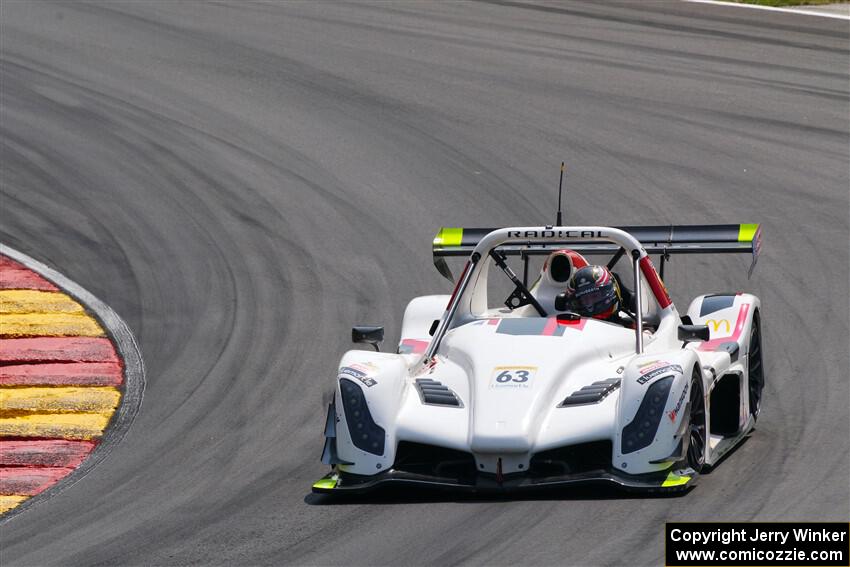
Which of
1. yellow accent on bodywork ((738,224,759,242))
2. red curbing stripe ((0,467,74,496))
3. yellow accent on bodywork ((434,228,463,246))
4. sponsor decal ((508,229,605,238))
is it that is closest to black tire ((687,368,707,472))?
sponsor decal ((508,229,605,238))

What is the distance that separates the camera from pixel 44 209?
54.6 feet

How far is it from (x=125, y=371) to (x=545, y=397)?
4823 millimetres

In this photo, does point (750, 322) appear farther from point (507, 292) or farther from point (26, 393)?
point (26, 393)

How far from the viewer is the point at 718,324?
11.2 metres

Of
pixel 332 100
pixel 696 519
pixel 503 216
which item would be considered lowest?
pixel 696 519

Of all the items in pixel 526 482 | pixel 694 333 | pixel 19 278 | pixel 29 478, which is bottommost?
pixel 29 478

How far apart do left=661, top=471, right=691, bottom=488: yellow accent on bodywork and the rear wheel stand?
35 cm

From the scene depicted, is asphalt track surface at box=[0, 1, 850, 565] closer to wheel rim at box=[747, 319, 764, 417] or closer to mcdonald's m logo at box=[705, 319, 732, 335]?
wheel rim at box=[747, 319, 764, 417]

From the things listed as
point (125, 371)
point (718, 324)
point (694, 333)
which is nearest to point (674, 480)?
point (694, 333)

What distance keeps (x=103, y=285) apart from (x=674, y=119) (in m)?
7.37

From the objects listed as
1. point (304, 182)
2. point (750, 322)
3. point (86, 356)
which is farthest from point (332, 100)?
point (750, 322)

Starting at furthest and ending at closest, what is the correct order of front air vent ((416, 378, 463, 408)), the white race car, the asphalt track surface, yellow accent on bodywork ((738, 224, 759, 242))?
1. yellow accent on bodywork ((738, 224, 759, 242))
2. front air vent ((416, 378, 463, 408))
3. the asphalt track surface
4. the white race car

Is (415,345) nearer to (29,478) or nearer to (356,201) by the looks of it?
(29,478)

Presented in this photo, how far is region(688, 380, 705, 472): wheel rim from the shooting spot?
9250 millimetres
